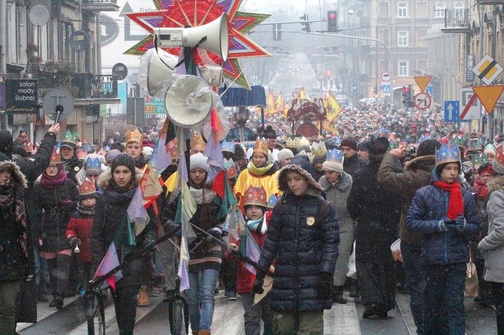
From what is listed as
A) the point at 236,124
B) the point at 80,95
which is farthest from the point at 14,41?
the point at 236,124

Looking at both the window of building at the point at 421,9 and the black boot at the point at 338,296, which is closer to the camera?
the black boot at the point at 338,296

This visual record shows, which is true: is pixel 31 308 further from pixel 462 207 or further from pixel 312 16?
pixel 312 16

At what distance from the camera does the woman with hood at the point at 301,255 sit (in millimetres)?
9203

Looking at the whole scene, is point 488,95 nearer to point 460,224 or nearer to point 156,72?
point 460,224

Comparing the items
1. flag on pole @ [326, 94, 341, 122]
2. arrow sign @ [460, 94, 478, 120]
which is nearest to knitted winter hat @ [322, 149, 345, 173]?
arrow sign @ [460, 94, 478, 120]

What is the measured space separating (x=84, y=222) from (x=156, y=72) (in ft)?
13.2

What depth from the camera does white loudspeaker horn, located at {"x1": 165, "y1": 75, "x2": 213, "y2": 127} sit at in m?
9.54

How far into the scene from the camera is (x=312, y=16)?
604 ft

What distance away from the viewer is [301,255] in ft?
30.4

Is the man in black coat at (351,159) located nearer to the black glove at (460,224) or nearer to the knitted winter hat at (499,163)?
the knitted winter hat at (499,163)

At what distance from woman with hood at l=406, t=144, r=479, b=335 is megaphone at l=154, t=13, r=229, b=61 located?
198 centimetres

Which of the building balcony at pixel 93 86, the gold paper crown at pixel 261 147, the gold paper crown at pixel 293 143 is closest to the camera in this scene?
the gold paper crown at pixel 261 147

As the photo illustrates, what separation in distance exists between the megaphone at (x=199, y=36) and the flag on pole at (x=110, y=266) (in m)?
1.70

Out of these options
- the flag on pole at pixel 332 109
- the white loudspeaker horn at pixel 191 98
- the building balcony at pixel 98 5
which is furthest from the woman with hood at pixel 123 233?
the building balcony at pixel 98 5
